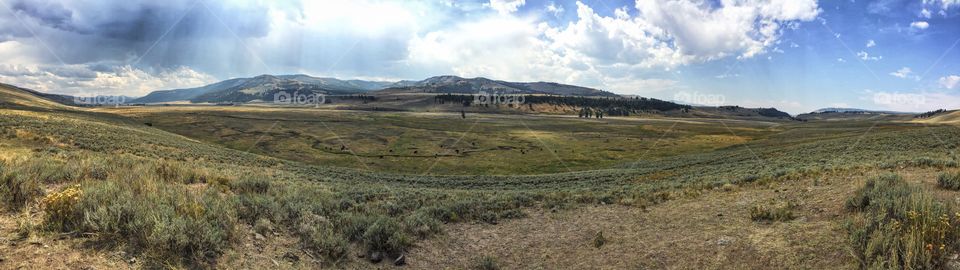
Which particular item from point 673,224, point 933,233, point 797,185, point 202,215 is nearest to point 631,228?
point 673,224

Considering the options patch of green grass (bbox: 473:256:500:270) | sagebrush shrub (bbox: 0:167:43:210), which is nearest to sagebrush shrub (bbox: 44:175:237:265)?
sagebrush shrub (bbox: 0:167:43:210)

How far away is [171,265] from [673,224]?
12.1m

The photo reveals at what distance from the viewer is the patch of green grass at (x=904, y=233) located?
639 centimetres

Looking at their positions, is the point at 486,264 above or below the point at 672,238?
below

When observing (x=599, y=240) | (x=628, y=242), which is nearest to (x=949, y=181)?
(x=628, y=242)

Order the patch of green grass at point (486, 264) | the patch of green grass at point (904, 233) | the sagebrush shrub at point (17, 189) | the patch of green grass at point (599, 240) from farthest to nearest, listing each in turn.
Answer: the patch of green grass at point (599, 240) → the patch of green grass at point (486, 264) → the sagebrush shrub at point (17, 189) → the patch of green grass at point (904, 233)

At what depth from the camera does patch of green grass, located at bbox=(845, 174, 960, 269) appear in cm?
639

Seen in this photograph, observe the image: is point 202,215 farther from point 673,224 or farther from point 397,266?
point 673,224

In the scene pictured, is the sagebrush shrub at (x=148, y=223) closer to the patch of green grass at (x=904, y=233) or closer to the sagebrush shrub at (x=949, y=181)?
the patch of green grass at (x=904, y=233)

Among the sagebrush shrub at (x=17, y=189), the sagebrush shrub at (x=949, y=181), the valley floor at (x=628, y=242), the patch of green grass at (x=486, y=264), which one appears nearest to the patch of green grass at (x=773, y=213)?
the valley floor at (x=628, y=242)

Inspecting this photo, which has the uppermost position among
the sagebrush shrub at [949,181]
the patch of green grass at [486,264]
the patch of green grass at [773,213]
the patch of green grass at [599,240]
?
the sagebrush shrub at [949,181]

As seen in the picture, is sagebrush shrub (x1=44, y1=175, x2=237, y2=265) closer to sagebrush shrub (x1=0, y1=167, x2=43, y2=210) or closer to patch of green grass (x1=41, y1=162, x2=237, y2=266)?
patch of green grass (x1=41, y1=162, x2=237, y2=266)

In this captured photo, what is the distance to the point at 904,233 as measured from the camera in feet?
23.4

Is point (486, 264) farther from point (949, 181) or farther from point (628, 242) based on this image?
point (949, 181)
